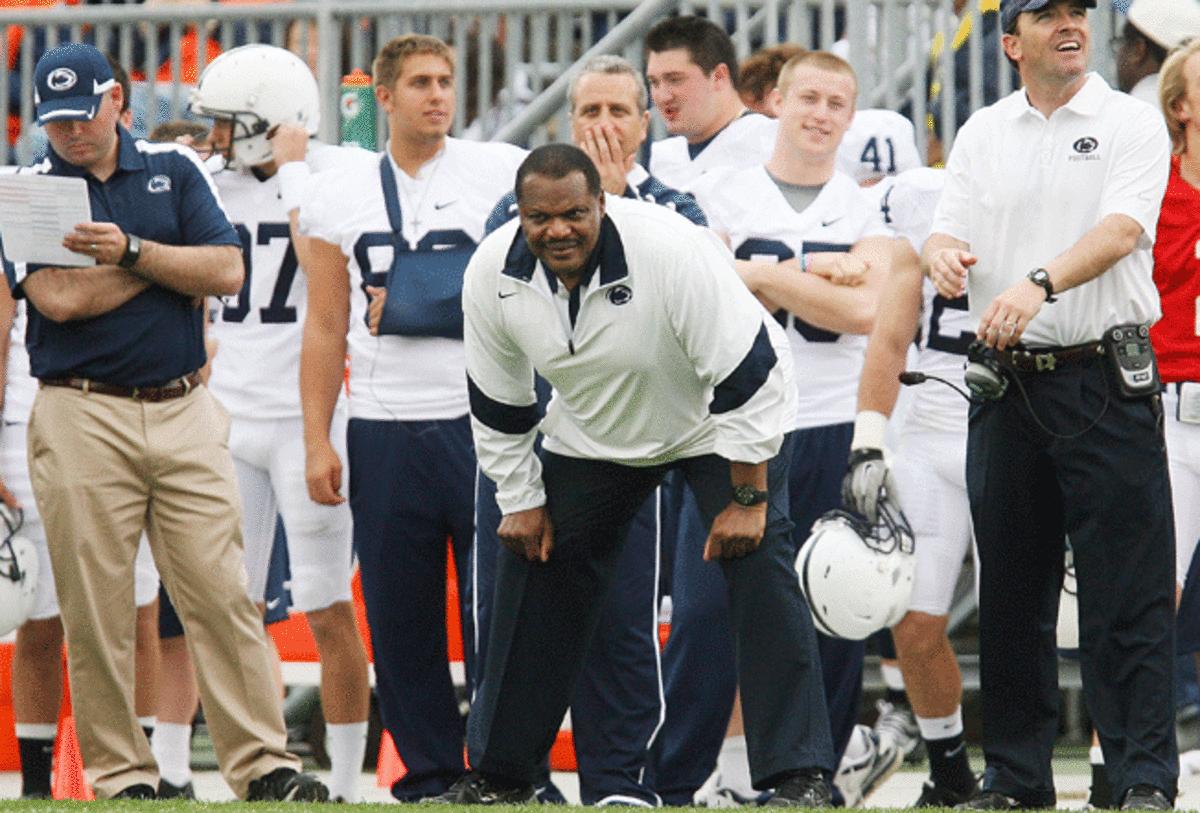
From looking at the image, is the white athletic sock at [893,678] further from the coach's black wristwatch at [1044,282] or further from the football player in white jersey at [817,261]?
the coach's black wristwatch at [1044,282]

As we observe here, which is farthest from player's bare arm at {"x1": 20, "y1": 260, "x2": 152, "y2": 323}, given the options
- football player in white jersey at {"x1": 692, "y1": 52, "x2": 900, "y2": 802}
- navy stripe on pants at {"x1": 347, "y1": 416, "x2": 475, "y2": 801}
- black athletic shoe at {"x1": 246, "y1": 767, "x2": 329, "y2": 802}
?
football player in white jersey at {"x1": 692, "y1": 52, "x2": 900, "y2": 802}

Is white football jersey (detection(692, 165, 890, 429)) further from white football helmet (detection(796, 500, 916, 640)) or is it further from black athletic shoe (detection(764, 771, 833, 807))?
black athletic shoe (detection(764, 771, 833, 807))

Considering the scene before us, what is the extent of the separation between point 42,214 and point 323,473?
4.29 ft

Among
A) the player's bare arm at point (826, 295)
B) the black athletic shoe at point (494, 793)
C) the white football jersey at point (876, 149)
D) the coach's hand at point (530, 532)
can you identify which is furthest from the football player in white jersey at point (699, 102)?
the black athletic shoe at point (494, 793)

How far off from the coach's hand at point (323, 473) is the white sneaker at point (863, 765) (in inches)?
73.3

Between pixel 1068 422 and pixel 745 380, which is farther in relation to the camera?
pixel 1068 422

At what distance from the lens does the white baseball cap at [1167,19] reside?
933 cm

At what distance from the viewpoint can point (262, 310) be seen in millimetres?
8734

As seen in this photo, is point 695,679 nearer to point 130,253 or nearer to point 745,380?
point 745,380

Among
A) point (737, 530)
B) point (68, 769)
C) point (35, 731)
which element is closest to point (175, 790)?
point (68, 769)

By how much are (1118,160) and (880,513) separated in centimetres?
140

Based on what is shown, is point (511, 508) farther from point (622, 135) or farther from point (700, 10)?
point (700, 10)

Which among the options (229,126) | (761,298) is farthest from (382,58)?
(761,298)

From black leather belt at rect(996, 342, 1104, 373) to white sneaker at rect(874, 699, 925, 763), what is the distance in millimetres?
2339
